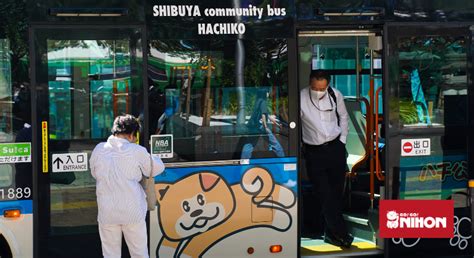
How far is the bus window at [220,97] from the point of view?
7.31 meters

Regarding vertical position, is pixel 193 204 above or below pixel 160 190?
below

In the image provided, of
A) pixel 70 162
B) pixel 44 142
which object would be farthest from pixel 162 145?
pixel 44 142

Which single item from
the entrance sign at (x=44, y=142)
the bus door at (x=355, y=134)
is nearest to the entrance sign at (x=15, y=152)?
the entrance sign at (x=44, y=142)

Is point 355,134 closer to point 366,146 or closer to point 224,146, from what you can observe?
point 366,146

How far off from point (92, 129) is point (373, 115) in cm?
293

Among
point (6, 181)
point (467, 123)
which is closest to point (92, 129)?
point (6, 181)

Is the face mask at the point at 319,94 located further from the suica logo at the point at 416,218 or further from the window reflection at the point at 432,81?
the suica logo at the point at 416,218

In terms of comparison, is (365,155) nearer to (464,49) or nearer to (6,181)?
(464,49)

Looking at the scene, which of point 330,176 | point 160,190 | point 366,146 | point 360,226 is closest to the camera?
point 160,190

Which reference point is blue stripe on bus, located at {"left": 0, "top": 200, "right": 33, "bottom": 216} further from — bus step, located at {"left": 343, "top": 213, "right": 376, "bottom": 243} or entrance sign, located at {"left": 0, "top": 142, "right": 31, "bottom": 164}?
bus step, located at {"left": 343, "top": 213, "right": 376, "bottom": 243}

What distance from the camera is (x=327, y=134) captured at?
840cm

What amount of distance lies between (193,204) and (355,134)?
9.43 ft

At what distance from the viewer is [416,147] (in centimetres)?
802

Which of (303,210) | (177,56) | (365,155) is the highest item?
(177,56)
